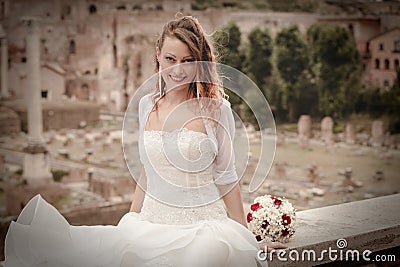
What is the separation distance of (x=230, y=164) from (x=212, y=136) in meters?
0.12

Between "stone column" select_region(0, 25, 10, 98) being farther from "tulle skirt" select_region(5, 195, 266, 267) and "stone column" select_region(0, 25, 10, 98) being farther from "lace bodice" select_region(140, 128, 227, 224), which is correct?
"lace bodice" select_region(140, 128, 227, 224)

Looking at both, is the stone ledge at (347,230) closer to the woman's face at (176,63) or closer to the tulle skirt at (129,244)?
the tulle skirt at (129,244)

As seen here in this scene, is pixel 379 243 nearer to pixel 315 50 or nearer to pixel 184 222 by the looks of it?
pixel 184 222

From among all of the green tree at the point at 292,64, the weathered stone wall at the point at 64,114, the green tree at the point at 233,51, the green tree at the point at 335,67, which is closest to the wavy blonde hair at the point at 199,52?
the weathered stone wall at the point at 64,114

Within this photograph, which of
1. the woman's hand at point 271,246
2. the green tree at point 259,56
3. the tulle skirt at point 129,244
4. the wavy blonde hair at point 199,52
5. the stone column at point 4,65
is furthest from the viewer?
the green tree at point 259,56

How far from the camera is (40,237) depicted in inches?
80.7

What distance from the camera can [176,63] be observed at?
6.89ft

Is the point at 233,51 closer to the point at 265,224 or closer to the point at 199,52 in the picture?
the point at 265,224

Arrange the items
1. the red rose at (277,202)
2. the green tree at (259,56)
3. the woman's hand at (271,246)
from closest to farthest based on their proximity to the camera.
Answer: the woman's hand at (271,246), the red rose at (277,202), the green tree at (259,56)

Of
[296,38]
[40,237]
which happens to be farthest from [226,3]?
[40,237]

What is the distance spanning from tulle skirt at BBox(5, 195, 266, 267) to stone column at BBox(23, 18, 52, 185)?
3772mm

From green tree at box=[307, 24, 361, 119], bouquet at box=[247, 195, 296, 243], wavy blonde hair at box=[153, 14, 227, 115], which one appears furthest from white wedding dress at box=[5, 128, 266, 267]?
green tree at box=[307, 24, 361, 119]

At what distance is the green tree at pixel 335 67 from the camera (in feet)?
23.2

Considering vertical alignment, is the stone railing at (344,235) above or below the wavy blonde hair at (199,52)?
below
